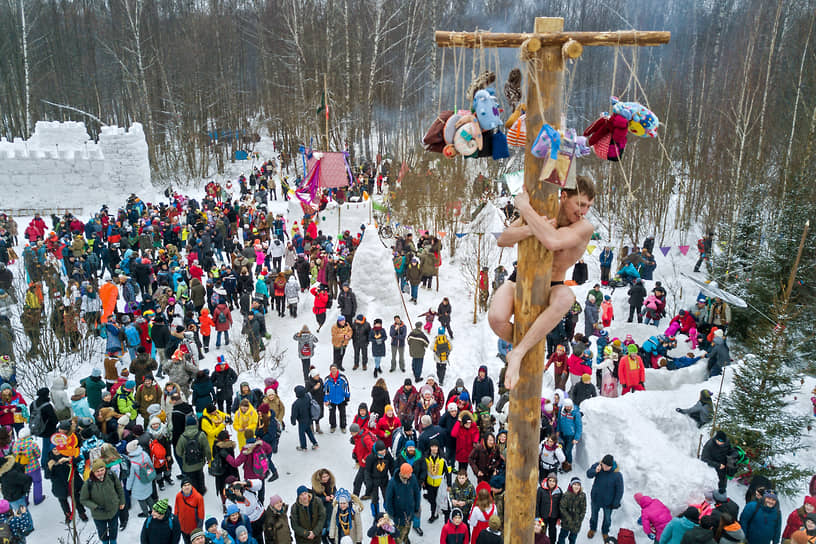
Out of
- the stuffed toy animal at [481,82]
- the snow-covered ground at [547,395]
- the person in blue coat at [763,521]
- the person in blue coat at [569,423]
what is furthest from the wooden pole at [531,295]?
the person in blue coat at [569,423]

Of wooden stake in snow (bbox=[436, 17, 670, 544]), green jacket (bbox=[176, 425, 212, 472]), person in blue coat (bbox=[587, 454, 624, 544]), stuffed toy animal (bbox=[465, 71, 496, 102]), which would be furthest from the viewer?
green jacket (bbox=[176, 425, 212, 472])

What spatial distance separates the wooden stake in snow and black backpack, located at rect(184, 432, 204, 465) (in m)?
5.32

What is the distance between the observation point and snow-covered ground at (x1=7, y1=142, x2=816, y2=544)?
26.7ft

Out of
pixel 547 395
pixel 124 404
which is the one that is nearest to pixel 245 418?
pixel 124 404

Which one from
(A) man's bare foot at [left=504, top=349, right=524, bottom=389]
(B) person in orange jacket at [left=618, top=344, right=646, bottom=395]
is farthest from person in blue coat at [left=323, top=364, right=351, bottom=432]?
(A) man's bare foot at [left=504, top=349, right=524, bottom=389]

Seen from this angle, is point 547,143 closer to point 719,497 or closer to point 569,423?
point 719,497

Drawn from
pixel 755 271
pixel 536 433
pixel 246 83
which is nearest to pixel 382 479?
pixel 536 433

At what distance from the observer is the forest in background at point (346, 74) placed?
80.0ft

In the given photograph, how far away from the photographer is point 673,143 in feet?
88.0

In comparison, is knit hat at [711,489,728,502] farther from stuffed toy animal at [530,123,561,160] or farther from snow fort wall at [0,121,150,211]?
snow fort wall at [0,121,150,211]

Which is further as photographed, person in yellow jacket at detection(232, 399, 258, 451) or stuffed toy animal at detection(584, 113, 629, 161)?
person in yellow jacket at detection(232, 399, 258, 451)

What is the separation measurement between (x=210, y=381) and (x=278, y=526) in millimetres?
3615

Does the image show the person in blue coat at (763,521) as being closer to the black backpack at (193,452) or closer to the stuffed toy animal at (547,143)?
the stuffed toy animal at (547,143)

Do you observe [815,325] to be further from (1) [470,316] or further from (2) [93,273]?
(2) [93,273]
